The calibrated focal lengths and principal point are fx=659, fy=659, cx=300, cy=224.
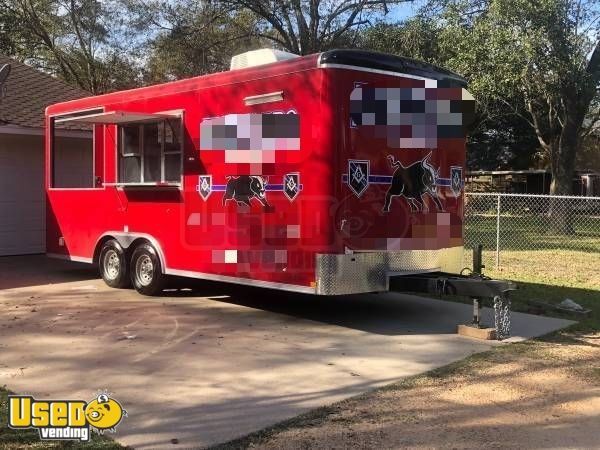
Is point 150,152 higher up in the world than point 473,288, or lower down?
higher up

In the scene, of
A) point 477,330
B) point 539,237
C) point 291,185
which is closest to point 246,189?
point 291,185

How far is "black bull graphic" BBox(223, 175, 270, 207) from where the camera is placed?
7742 mm

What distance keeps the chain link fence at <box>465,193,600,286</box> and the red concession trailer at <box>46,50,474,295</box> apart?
2417 millimetres

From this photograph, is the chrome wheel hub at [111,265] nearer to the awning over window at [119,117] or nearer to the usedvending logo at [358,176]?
the awning over window at [119,117]

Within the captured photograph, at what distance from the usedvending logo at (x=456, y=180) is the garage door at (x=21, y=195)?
9.17 m

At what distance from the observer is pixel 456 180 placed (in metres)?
8.42

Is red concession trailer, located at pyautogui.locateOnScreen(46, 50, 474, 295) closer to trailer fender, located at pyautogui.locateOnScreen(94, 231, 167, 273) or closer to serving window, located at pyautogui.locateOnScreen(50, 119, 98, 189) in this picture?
trailer fender, located at pyautogui.locateOnScreen(94, 231, 167, 273)

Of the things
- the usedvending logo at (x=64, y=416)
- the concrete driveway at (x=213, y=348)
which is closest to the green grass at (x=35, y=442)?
the usedvending logo at (x=64, y=416)

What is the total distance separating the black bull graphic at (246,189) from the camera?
7742mm

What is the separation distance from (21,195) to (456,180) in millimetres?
9277

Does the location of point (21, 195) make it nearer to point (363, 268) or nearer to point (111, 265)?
point (111, 265)

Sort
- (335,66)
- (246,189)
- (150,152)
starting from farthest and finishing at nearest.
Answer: (150,152), (246,189), (335,66)

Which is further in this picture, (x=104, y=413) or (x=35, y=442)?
→ (x=104, y=413)

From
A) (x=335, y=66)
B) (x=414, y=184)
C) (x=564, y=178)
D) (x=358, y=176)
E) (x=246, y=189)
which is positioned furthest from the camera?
(x=564, y=178)
